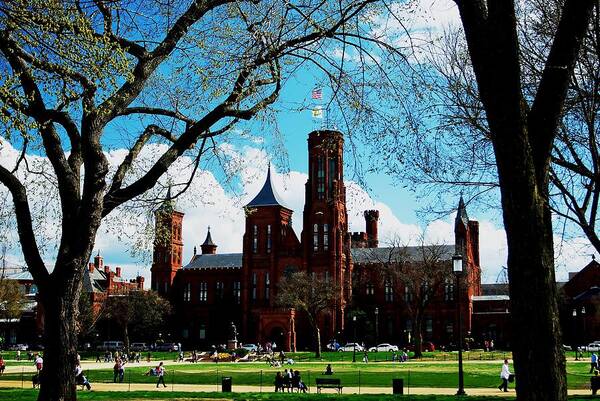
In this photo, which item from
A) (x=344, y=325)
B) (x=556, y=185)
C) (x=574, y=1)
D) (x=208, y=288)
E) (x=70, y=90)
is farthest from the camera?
(x=208, y=288)

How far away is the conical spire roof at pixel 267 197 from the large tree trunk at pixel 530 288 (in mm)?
81086

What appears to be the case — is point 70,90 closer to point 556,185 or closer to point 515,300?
point 515,300

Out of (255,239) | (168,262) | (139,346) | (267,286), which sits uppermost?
(255,239)

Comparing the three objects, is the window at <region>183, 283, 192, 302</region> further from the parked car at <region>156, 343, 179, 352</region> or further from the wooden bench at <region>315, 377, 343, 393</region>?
the wooden bench at <region>315, 377, 343, 393</region>

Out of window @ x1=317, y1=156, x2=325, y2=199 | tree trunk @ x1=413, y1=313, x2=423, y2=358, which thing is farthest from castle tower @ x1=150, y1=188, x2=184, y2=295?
tree trunk @ x1=413, y1=313, x2=423, y2=358

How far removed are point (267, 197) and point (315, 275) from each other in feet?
46.5

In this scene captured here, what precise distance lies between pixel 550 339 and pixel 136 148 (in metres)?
9.56

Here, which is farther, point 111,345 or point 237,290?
point 237,290

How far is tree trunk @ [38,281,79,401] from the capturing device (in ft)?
39.3

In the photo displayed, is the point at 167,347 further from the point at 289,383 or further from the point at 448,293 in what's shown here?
the point at 289,383

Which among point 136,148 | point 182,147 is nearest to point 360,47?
point 182,147

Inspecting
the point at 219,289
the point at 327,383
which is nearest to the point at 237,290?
the point at 219,289

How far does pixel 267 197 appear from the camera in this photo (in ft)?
295

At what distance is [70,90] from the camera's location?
33.9ft
